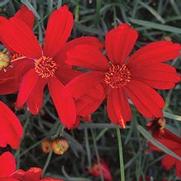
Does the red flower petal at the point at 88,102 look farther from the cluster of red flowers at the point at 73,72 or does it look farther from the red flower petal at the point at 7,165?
the red flower petal at the point at 7,165

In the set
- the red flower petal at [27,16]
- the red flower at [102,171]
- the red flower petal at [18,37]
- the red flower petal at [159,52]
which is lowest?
the red flower at [102,171]

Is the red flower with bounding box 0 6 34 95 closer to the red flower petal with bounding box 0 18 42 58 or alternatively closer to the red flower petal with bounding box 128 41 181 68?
the red flower petal with bounding box 0 18 42 58

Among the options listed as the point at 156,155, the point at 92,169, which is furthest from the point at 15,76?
the point at 156,155

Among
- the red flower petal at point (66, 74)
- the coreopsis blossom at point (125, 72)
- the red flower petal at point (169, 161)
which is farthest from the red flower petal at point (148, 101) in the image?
the red flower petal at point (169, 161)

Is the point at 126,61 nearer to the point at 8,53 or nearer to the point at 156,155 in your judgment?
the point at 8,53

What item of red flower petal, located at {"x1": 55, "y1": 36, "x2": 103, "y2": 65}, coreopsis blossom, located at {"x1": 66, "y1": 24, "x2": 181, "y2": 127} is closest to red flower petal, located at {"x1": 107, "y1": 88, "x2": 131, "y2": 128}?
coreopsis blossom, located at {"x1": 66, "y1": 24, "x2": 181, "y2": 127}

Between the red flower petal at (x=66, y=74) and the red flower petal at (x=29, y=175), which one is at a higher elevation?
the red flower petal at (x=66, y=74)

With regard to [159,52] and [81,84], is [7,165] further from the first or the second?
[159,52]
